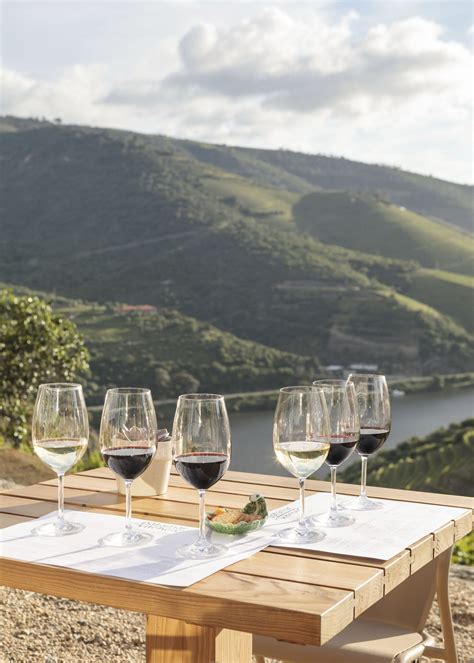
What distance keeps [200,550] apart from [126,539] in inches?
5.5

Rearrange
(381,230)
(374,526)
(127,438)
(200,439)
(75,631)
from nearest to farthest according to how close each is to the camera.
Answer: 1. (200,439)
2. (127,438)
3. (374,526)
4. (75,631)
5. (381,230)

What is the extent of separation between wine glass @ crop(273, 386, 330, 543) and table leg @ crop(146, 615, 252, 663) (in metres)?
0.28

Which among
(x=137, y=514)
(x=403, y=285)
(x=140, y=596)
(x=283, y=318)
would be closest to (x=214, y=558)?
(x=140, y=596)

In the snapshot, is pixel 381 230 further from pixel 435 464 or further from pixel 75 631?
pixel 75 631

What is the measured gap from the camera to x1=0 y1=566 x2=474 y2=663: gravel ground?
2.63 metres

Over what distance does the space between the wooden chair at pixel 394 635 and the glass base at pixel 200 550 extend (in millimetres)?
593

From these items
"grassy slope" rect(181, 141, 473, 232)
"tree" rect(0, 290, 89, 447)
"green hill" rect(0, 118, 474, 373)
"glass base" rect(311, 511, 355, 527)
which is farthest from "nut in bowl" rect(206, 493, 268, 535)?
"grassy slope" rect(181, 141, 473, 232)

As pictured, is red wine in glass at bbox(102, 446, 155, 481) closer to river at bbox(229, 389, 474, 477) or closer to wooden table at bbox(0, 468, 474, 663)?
wooden table at bbox(0, 468, 474, 663)

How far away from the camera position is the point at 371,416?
1.70 metres

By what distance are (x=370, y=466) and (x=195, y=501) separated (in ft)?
31.4

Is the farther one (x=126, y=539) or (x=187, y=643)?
(x=187, y=643)

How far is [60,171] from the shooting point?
39.9 meters

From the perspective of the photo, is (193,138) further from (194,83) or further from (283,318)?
(283,318)

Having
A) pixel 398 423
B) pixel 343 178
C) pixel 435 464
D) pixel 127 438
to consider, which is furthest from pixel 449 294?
pixel 127 438
